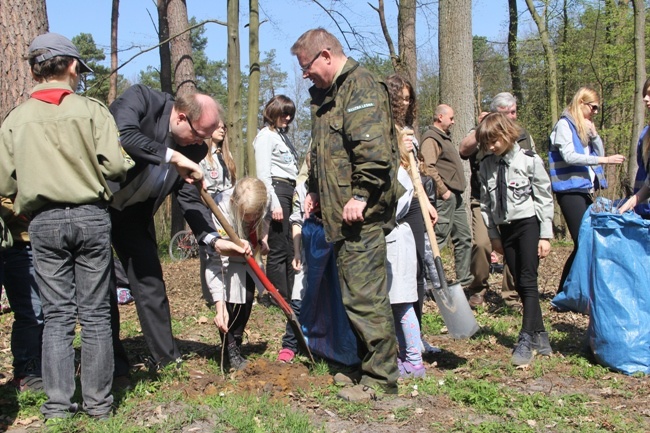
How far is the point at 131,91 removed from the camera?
4.07m

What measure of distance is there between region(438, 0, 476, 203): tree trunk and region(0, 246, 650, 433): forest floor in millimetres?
3997

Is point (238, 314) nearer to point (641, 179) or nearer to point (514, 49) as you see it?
point (641, 179)

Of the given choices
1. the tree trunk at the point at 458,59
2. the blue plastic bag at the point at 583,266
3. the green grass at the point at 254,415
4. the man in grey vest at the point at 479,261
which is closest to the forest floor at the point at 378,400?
the green grass at the point at 254,415

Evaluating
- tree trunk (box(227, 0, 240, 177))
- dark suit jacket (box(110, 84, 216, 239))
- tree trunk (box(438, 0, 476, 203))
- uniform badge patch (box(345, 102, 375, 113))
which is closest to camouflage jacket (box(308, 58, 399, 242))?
uniform badge patch (box(345, 102, 375, 113))

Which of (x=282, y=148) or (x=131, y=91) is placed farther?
(x=282, y=148)

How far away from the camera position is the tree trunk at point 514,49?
61.8ft

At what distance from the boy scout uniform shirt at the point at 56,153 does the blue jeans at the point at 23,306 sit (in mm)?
926

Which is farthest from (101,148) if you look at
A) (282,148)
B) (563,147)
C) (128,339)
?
(563,147)

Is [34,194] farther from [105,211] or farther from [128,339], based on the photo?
[128,339]

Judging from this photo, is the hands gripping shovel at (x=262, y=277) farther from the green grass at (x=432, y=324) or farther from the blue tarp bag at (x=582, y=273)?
the blue tarp bag at (x=582, y=273)

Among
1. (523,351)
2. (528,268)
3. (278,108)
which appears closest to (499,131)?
(528,268)

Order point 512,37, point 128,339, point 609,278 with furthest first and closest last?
point 512,37
point 128,339
point 609,278

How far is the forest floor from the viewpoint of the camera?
3627mm

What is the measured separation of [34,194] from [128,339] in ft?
8.97
